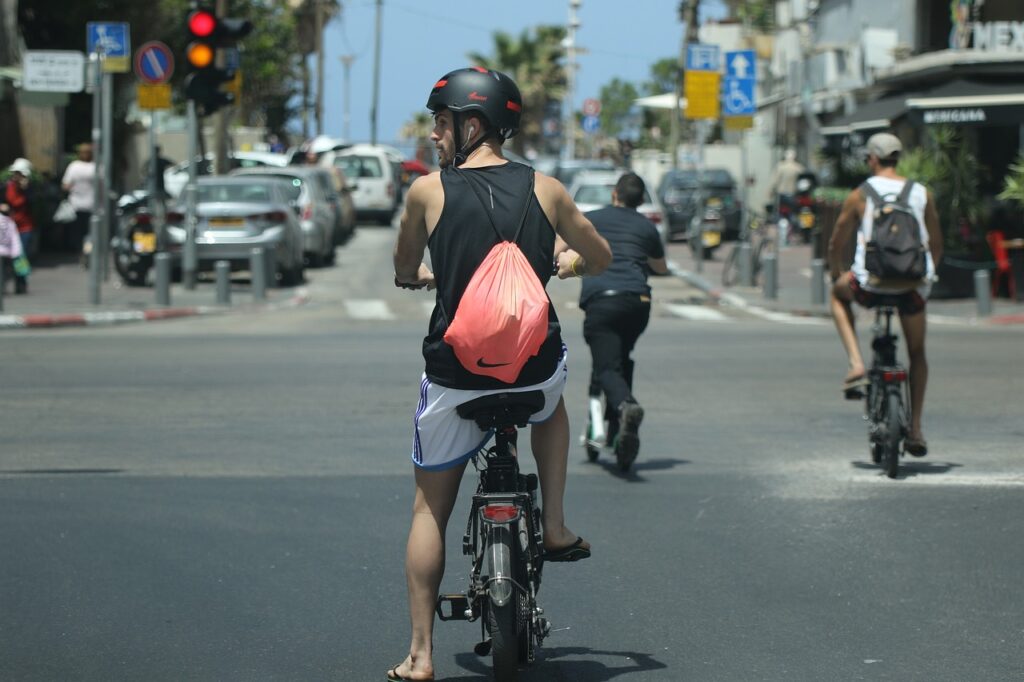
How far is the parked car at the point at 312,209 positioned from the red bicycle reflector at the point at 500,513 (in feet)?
70.2

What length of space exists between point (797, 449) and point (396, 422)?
2.73 m

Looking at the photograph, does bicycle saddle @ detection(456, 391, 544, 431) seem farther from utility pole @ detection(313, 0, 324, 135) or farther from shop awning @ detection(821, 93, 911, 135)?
utility pole @ detection(313, 0, 324, 135)

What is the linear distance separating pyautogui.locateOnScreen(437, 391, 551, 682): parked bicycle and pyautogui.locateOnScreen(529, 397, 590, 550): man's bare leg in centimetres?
18

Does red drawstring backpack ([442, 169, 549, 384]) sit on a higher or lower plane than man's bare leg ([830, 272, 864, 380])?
higher

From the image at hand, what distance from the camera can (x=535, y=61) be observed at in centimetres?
9156

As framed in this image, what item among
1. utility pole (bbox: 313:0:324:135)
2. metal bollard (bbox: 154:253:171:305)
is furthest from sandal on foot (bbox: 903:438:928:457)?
utility pole (bbox: 313:0:324:135)

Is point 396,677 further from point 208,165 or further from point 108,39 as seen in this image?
point 208,165

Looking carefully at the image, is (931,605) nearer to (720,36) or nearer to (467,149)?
(467,149)

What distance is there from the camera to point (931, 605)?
6.34m

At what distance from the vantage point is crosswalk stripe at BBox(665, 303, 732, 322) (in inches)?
810

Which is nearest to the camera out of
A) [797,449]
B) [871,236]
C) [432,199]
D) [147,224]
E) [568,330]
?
[432,199]

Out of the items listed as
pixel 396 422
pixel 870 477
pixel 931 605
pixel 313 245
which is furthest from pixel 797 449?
pixel 313 245

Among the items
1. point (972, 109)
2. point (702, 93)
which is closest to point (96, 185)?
point (702, 93)

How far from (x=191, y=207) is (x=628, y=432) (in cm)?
1461
